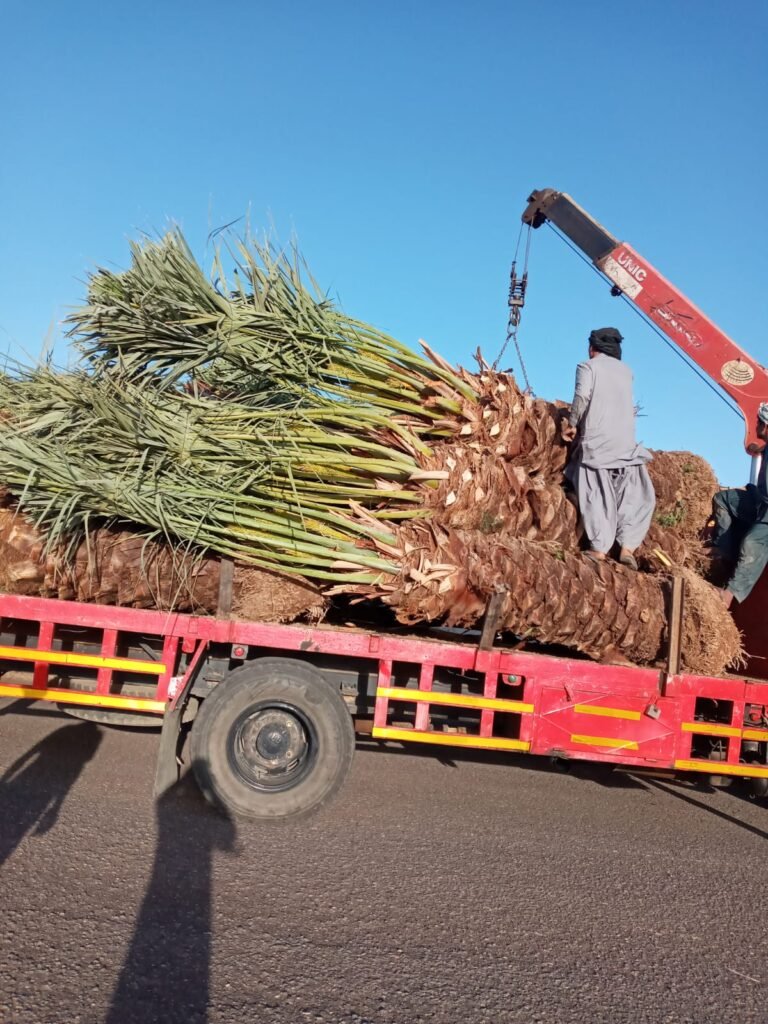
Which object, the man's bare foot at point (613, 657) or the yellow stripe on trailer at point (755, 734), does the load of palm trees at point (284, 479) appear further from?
the yellow stripe on trailer at point (755, 734)

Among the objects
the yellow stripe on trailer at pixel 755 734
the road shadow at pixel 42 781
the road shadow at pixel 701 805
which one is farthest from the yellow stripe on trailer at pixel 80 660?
→ the road shadow at pixel 701 805

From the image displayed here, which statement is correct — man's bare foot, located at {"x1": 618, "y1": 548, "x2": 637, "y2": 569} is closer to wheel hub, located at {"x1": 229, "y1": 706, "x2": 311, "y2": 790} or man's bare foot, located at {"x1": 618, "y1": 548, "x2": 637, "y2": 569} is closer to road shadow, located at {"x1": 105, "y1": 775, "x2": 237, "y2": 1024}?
wheel hub, located at {"x1": 229, "y1": 706, "x2": 311, "y2": 790}

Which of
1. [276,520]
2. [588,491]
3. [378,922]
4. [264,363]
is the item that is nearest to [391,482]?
[276,520]

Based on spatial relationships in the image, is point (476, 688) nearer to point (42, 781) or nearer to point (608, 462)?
point (608, 462)

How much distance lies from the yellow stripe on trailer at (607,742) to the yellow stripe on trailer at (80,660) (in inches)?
106

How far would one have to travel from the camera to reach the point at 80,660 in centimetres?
454

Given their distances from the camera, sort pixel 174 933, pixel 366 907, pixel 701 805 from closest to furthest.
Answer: pixel 174 933 < pixel 366 907 < pixel 701 805

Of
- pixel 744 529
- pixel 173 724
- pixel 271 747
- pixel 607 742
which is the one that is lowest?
pixel 271 747

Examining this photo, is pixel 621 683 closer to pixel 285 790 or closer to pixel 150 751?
pixel 285 790

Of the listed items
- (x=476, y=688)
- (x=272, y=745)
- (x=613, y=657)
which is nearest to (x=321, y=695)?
(x=272, y=745)

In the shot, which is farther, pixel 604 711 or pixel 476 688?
Result: pixel 476 688

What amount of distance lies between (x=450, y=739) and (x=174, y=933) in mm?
2144

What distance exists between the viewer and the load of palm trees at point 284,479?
4465 mm

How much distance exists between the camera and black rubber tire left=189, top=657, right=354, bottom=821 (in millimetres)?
4441
